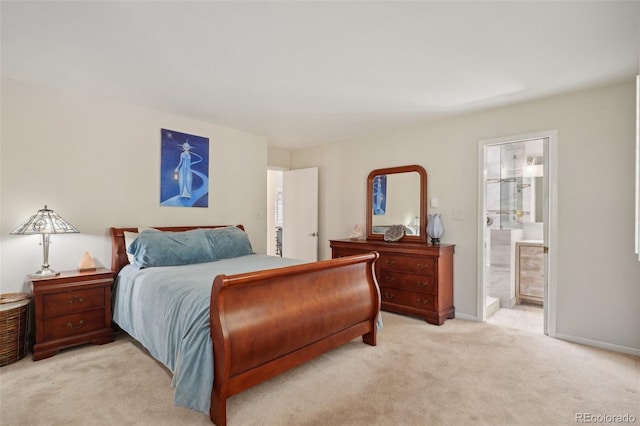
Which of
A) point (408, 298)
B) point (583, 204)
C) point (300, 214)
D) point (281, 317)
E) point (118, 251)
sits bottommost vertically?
point (408, 298)

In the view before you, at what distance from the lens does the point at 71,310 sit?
2738 mm

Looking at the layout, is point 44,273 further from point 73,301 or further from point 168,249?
point 168,249

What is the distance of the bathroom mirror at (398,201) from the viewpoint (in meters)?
4.03

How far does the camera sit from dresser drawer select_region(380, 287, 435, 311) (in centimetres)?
353

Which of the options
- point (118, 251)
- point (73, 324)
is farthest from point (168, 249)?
point (73, 324)

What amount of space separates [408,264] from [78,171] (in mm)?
3549

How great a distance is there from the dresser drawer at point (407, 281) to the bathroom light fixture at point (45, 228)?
10.5 feet

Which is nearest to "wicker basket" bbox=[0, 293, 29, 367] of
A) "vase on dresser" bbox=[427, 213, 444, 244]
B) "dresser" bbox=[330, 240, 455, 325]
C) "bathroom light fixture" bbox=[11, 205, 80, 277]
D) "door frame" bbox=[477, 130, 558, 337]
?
"bathroom light fixture" bbox=[11, 205, 80, 277]

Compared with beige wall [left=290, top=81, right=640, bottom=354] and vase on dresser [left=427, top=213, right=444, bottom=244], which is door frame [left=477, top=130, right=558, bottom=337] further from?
vase on dresser [left=427, top=213, right=444, bottom=244]

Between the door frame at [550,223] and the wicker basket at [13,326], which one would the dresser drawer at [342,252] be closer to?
the door frame at [550,223]

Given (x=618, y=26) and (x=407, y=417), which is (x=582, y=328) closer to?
(x=407, y=417)

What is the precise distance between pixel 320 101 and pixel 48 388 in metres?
3.18

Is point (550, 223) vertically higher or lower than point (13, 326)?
higher

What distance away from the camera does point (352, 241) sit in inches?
168
